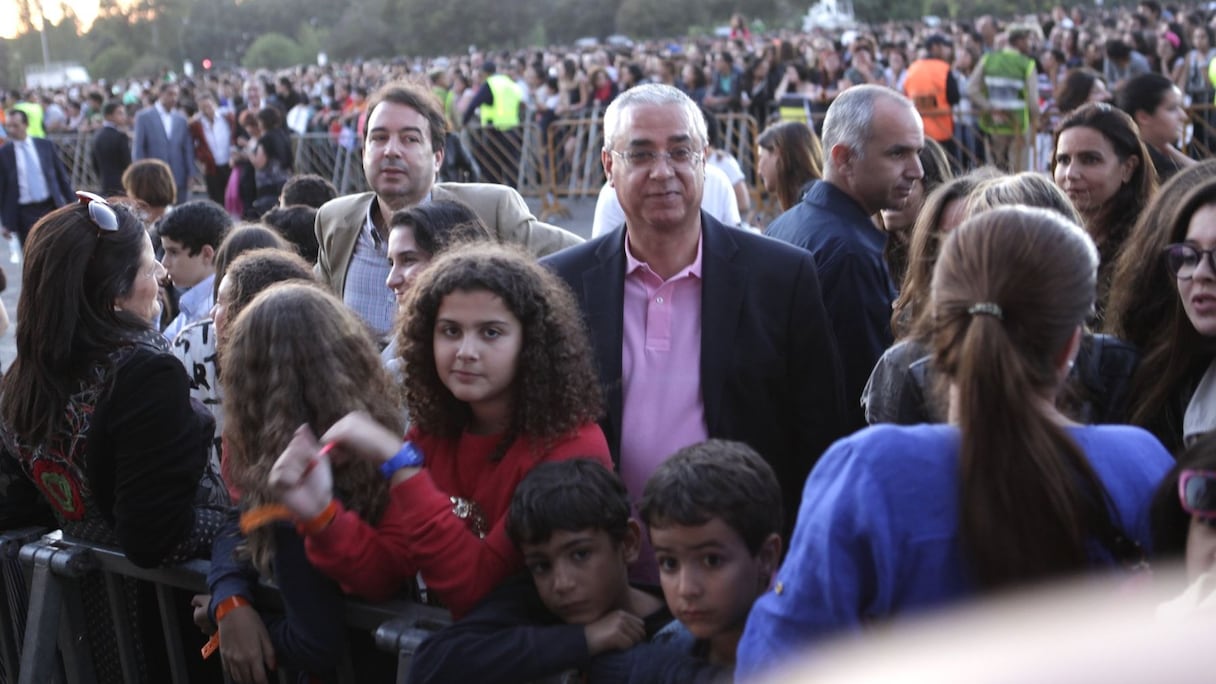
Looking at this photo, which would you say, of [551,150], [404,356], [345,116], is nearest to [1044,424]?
[404,356]

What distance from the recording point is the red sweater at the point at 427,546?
2795 mm

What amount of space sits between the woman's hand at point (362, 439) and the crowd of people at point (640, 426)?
0.04 feet

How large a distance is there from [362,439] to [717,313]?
3.73ft

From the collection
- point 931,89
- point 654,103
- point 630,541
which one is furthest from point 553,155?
point 630,541

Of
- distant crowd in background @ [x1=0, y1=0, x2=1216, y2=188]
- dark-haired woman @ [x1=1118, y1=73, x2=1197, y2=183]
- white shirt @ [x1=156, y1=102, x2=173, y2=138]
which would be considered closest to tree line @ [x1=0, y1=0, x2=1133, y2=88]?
distant crowd in background @ [x1=0, y1=0, x2=1216, y2=188]

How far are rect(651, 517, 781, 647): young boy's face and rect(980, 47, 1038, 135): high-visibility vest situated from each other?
12.3 meters

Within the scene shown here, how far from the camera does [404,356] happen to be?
10.8ft

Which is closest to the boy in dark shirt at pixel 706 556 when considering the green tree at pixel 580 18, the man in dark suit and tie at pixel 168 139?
the man in dark suit and tie at pixel 168 139

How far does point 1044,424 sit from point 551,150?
1591cm

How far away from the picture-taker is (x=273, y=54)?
87875mm

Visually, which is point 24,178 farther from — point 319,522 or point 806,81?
point 319,522

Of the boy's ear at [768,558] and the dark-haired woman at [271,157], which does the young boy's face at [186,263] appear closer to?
the boy's ear at [768,558]

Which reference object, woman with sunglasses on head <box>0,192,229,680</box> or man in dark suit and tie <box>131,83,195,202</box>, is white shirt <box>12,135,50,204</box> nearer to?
man in dark suit and tie <box>131,83,195,202</box>

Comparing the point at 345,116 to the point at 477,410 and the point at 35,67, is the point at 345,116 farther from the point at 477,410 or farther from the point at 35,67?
the point at 35,67
